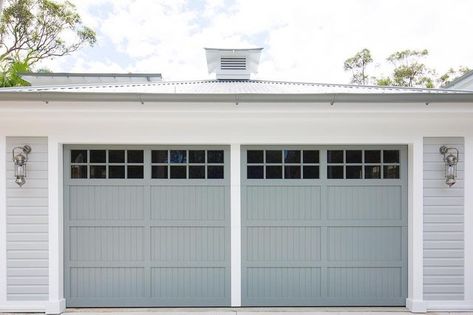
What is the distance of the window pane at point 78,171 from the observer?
15.4 feet

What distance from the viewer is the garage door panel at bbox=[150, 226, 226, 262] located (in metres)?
4.68

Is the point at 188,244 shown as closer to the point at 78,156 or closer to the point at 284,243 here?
the point at 284,243

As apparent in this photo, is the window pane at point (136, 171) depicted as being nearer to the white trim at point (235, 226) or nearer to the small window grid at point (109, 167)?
the small window grid at point (109, 167)

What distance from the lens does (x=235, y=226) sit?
4672 millimetres

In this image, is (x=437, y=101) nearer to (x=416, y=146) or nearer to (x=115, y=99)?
(x=416, y=146)

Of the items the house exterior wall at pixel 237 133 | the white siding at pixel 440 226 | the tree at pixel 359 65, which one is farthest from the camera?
the tree at pixel 359 65

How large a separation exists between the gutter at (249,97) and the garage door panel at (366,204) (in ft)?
4.12

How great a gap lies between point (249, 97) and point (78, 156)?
2.45 m

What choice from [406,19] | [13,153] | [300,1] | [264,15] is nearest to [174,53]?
[264,15]

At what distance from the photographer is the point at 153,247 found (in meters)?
4.68

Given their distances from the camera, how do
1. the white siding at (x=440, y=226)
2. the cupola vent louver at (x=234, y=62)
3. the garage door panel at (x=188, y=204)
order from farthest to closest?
the cupola vent louver at (x=234, y=62), the garage door panel at (x=188, y=204), the white siding at (x=440, y=226)

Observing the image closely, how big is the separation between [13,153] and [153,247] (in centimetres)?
215

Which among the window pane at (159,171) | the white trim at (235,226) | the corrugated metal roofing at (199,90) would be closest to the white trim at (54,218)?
the corrugated metal roofing at (199,90)

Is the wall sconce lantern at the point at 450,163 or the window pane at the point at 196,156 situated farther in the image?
the window pane at the point at 196,156
